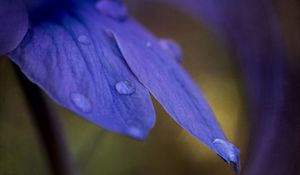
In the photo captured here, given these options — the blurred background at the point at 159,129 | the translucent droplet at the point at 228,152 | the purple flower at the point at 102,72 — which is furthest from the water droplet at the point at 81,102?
the blurred background at the point at 159,129

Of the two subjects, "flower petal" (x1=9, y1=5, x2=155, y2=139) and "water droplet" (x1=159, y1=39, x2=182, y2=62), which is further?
"water droplet" (x1=159, y1=39, x2=182, y2=62)

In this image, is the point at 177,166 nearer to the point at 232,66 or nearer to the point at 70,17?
the point at 232,66

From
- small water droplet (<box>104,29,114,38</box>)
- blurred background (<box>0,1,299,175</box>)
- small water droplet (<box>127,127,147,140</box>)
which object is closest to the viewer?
small water droplet (<box>127,127,147,140</box>)

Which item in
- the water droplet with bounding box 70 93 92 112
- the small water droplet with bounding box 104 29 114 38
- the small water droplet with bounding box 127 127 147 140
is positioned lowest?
the water droplet with bounding box 70 93 92 112

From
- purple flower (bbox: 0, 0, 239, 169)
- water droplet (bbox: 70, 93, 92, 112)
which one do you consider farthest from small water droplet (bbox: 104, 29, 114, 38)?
water droplet (bbox: 70, 93, 92, 112)

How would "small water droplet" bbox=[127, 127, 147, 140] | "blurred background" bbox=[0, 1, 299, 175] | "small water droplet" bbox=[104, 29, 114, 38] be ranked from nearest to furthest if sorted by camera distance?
1. "small water droplet" bbox=[127, 127, 147, 140]
2. "small water droplet" bbox=[104, 29, 114, 38]
3. "blurred background" bbox=[0, 1, 299, 175]

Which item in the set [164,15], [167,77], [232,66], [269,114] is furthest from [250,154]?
[164,15]

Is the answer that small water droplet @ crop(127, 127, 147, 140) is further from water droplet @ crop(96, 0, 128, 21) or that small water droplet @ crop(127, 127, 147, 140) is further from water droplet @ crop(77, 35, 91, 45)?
water droplet @ crop(96, 0, 128, 21)

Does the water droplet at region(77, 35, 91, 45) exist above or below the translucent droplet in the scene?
above
